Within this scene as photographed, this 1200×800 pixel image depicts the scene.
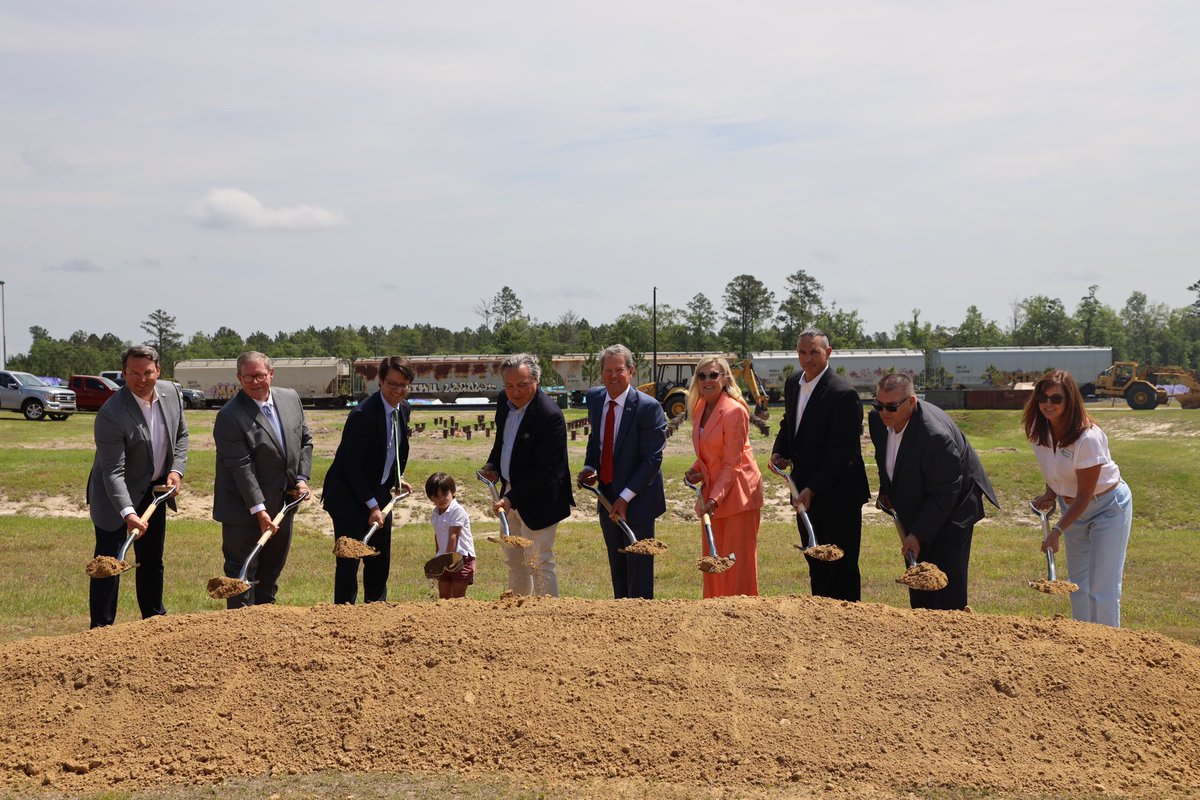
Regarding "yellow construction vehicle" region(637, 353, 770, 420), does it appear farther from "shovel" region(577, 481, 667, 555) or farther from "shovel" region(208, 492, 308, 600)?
"shovel" region(208, 492, 308, 600)

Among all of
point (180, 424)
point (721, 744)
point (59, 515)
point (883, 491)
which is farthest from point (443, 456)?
point (721, 744)

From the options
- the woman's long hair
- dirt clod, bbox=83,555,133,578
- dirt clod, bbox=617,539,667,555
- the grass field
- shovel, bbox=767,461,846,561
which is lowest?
the grass field

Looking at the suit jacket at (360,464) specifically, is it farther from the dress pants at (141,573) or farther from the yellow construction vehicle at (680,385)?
the yellow construction vehicle at (680,385)

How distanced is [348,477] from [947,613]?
3.86 metres

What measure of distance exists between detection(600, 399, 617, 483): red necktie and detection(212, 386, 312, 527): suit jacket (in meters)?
1.99

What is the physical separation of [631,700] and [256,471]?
10.7 ft

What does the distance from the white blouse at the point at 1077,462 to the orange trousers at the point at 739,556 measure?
177 cm

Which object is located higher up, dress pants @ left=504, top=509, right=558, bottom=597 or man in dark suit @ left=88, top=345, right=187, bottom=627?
A: man in dark suit @ left=88, top=345, right=187, bottom=627

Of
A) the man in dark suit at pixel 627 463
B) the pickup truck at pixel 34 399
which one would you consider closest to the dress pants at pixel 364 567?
the man in dark suit at pixel 627 463

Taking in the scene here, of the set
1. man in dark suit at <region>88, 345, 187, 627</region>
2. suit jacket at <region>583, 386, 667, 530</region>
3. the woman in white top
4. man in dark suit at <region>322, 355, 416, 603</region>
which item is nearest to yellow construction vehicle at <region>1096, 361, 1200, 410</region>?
the woman in white top

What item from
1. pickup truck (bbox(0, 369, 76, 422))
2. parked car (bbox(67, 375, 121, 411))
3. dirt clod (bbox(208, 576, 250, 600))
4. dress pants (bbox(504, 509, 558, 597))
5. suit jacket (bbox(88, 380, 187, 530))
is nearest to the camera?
dirt clod (bbox(208, 576, 250, 600))

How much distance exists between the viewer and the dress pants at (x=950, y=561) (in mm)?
5906

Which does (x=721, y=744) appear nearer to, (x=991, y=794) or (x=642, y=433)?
(x=991, y=794)

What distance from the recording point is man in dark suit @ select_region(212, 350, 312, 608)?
648 centimetres
